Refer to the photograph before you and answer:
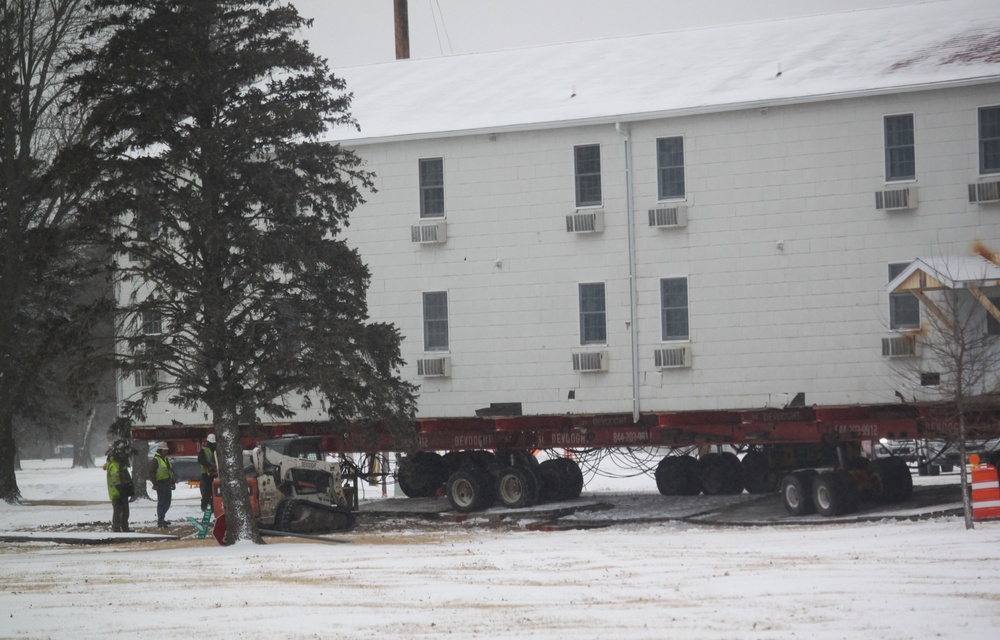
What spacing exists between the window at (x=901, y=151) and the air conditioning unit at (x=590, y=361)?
6.70 meters

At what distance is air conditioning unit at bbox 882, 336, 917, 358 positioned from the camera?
82.1 ft

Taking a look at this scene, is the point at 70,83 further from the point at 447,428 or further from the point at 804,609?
the point at 804,609

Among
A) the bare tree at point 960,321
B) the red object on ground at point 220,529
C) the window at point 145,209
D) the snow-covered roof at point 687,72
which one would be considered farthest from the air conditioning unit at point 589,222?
the red object on ground at point 220,529

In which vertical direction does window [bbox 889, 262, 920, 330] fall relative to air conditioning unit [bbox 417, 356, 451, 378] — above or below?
above

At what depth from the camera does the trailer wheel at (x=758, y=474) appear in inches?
1257

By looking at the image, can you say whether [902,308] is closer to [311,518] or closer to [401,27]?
[311,518]

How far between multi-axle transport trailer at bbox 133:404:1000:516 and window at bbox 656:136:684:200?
468 cm

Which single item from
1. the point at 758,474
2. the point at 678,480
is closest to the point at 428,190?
the point at 678,480

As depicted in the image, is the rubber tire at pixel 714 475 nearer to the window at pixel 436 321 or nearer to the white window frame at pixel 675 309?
the white window frame at pixel 675 309

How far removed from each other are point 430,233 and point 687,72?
713 cm

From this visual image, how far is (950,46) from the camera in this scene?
2733 cm

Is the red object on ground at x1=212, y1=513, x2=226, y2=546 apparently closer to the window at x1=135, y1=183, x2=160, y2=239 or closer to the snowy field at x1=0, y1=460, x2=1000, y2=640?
the snowy field at x1=0, y1=460, x2=1000, y2=640

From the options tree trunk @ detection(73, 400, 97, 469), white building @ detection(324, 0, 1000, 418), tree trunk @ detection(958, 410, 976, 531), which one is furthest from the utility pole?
tree trunk @ detection(73, 400, 97, 469)

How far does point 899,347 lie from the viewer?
25.2 metres
